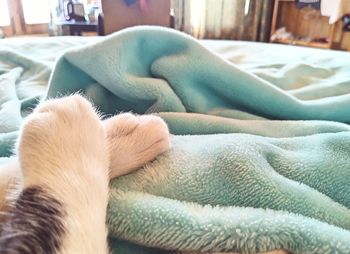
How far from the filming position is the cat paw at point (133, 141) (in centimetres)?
31

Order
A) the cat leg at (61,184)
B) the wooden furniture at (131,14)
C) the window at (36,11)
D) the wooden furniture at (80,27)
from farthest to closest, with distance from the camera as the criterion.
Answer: the window at (36,11) → the wooden furniture at (80,27) → the wooden furniture at (131,14) → the cat leg at (61,184)

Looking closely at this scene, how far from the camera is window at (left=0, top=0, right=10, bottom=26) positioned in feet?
9.80

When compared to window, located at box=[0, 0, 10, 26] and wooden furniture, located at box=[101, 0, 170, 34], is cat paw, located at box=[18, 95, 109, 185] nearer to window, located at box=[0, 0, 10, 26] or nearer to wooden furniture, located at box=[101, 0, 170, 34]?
wooden furniture, located at box=[101, 0, 170, 34]

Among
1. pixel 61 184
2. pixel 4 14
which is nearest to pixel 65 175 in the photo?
pixel 61 184

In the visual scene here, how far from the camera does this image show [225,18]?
3133mm

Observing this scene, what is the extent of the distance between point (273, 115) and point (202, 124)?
131mm

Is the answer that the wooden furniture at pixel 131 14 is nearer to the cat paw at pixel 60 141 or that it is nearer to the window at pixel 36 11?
the window at pixel 36 11

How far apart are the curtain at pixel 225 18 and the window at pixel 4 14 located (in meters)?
1.52

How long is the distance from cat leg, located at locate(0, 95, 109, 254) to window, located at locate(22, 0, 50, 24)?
3.18m

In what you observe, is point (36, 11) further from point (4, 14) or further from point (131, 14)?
point (131, 14)

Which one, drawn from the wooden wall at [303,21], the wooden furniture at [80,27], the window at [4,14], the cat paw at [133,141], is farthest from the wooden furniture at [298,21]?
the cat paw at [133,141]

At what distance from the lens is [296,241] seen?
0.78 ft

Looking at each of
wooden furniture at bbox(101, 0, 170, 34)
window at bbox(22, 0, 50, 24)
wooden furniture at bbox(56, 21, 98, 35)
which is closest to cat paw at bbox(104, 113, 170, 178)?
wooden furniture at bbox(101, 0, 170, 34)

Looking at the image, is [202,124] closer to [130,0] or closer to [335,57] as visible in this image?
[335,57]
